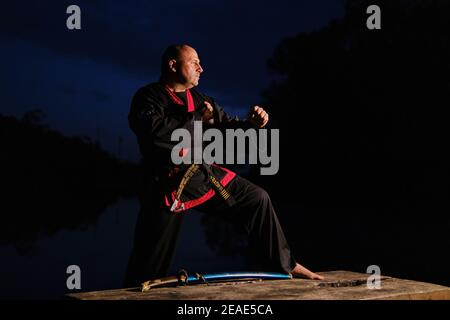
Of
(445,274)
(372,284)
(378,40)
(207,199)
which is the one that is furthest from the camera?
(378,40)

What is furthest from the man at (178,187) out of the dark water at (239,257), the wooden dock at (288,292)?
the dark water at (239,257)

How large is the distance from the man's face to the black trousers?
2.82 feet

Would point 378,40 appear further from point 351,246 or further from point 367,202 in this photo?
point 351,246

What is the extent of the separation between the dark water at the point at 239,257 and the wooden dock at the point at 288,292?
5.44 m

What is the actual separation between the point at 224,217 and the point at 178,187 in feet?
1.62

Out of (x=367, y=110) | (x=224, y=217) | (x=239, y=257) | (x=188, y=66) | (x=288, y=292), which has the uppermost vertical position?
(x=367, y=110)

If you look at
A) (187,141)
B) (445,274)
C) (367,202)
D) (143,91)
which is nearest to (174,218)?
(187,141)

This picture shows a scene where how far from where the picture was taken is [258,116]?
13.4 ft

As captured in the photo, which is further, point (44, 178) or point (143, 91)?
point (44, 178)

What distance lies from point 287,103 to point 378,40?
6.00m

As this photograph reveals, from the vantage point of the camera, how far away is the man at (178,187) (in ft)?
12.9

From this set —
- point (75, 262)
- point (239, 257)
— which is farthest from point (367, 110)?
point (75, 262)

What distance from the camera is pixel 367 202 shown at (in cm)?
2473

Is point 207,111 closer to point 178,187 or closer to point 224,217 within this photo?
point 178,187
